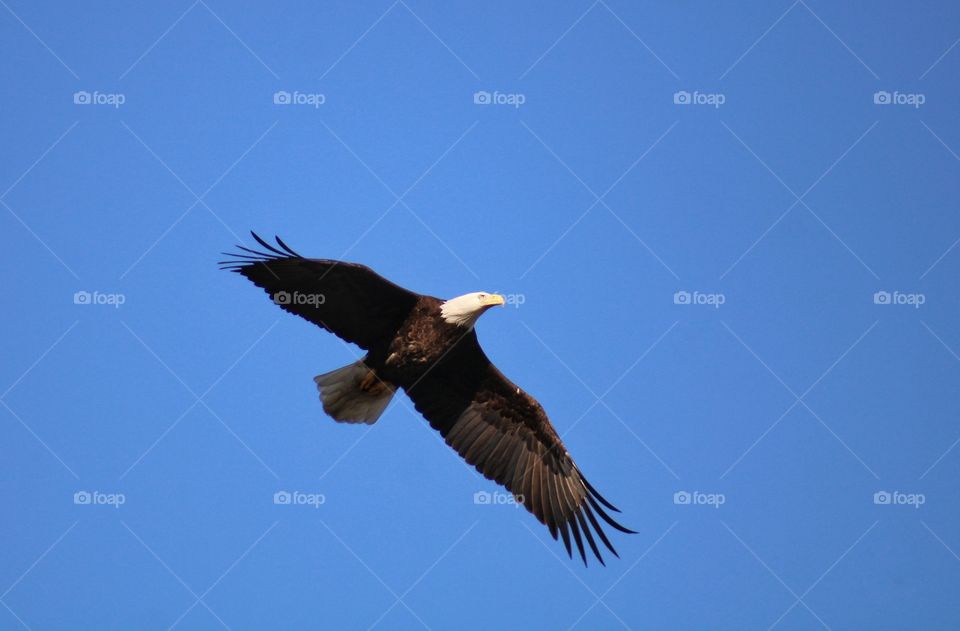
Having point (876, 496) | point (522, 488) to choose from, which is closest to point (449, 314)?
point (522, 488)

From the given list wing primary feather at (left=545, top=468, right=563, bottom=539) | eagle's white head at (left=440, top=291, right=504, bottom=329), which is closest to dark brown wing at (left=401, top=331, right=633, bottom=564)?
wing primary feather at (left=545, top=468, right=563, bottom=539)

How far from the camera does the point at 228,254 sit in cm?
1068

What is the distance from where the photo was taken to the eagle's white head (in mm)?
11273

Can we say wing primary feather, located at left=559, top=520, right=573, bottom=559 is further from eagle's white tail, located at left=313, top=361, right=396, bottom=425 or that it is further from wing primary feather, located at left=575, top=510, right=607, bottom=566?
eagle's white tail, located at left=313, top=361, right=396, bottom=425

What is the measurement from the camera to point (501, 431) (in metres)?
12.3

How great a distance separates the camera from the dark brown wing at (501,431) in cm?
1199

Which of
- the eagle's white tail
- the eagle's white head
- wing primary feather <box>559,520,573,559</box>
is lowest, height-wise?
the eagle's white tail

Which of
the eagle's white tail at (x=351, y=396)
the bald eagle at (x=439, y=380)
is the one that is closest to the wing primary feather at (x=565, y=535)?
the bald eagle at (x=439, y=380)

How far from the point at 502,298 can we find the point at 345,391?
6.70 feet

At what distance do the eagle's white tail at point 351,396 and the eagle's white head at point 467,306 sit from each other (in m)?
1.15

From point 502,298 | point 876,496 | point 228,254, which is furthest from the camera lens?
point 876,496

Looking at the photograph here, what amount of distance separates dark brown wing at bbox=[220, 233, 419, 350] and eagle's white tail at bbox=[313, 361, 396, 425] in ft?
1.68

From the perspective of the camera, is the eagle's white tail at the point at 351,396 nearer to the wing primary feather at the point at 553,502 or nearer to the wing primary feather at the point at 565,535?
the wing primary feather at the point at 553,502

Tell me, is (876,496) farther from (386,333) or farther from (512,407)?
(386,333)
